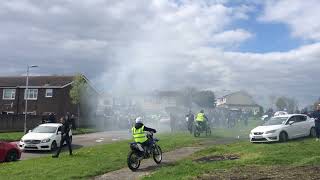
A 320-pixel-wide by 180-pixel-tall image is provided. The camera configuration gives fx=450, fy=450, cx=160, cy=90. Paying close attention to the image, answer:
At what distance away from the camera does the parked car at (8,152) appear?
19.0 meters

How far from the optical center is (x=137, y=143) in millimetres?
15250

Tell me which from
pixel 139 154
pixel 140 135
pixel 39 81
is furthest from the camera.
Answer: pixel 39 81

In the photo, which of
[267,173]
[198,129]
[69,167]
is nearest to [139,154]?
[69,167]

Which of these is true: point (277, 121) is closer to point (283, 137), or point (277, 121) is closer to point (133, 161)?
point (283, 137)

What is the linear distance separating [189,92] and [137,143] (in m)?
42.3

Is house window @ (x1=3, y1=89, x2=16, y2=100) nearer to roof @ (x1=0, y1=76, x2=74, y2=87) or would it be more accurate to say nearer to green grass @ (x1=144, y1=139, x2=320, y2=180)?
roof @ (x1=0, y1=76, x2=74, y2=87)

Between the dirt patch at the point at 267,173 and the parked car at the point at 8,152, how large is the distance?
1037 centimetres

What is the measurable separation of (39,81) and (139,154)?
52.4m

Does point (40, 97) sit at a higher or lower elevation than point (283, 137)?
higher

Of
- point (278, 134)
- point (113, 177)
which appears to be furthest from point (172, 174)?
point (278, 134)

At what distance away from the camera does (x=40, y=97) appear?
203ft

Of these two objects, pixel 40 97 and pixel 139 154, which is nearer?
pixel 139 154

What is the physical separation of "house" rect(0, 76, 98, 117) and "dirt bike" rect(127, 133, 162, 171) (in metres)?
45.2

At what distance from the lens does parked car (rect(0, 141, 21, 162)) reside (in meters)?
19.0
